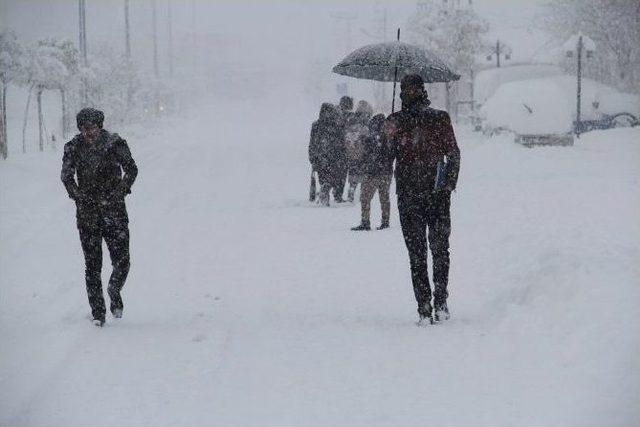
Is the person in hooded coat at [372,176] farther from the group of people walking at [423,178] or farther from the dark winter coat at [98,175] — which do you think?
the dark winter coat at [98,175]

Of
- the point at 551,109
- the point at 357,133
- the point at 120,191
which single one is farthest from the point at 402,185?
the point at 551,109

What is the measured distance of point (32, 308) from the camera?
26.6 ft

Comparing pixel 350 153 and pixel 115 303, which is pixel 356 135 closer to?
pixel 350 153

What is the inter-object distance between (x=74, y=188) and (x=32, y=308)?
166 cm

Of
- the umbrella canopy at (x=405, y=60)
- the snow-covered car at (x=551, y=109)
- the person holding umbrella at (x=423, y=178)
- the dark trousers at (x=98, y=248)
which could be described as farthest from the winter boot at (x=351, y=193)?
the snow-covered car at (x=551, y=109)

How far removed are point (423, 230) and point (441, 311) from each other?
2.38ft

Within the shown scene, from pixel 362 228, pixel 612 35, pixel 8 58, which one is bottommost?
pixel 362 228

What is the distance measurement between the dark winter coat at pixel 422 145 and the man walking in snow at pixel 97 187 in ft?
7.27

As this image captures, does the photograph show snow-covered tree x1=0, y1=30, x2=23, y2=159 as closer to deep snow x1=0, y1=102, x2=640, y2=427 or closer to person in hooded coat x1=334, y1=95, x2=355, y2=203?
deep snow x1=0, y1=102, x2=640, y2=427

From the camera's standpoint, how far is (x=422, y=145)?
696 cm

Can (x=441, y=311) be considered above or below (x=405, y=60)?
below

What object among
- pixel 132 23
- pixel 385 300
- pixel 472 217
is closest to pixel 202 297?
pixel 385 300

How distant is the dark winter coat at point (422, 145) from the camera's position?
272 inches

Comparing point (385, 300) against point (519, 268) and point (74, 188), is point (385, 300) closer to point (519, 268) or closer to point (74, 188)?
point (519, 268)
